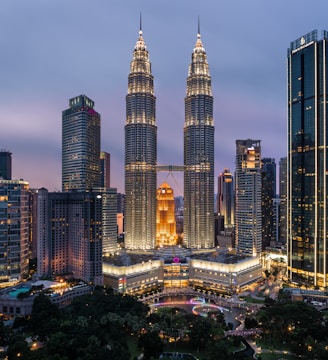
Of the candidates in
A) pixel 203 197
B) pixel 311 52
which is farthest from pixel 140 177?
pixel 311 52

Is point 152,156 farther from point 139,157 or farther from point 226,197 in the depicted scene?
point 226,197

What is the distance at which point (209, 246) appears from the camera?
10119cm

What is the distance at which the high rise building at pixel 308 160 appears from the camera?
73812mm

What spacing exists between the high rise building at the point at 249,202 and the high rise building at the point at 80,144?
45.8 meters

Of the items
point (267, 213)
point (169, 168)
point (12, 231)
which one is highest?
point (169, 168)

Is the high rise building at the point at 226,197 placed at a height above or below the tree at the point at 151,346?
above

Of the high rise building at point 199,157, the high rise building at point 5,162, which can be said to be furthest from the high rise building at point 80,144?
the high rise building at point 199,157

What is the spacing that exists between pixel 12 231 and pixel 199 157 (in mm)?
55973

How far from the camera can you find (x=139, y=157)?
100000mm

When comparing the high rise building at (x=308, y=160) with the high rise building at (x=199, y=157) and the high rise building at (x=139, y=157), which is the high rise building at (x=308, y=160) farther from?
the high rise building at (x=139, y=157)

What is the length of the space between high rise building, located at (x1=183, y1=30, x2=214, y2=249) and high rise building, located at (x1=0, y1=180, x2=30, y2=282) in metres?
49.1

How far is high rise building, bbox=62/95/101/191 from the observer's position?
100562 millimetres

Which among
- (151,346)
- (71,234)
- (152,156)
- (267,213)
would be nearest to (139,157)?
(152,156)

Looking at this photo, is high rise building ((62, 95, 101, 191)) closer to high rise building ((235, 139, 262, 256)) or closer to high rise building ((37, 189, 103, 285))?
high rise building ((37, 189, 103, 285))
